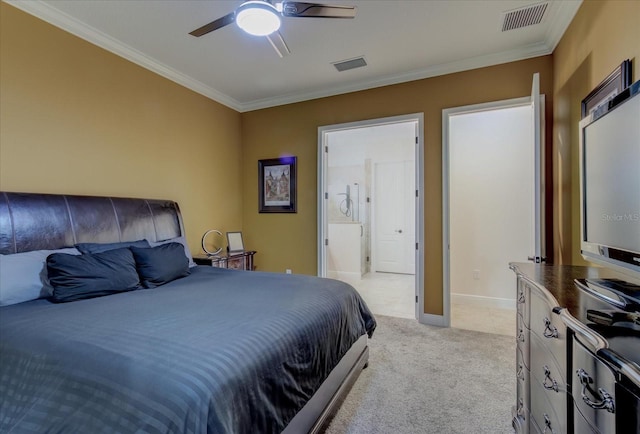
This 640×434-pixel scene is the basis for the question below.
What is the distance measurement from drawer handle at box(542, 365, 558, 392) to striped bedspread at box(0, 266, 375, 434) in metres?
1.02

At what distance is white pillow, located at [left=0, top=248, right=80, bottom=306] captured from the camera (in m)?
1.86

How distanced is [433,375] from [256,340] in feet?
5.81

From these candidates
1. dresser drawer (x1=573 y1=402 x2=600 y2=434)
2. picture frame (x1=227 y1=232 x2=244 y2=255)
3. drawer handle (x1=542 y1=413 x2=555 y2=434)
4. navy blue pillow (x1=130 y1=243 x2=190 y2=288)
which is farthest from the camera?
picture frame (x1=227 y1=232 x2=244 y2=255)

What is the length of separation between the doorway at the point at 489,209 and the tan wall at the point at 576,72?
116cm

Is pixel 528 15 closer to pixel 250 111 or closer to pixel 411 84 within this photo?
pixel 411 84

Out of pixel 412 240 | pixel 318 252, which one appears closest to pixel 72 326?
pixel 318 252

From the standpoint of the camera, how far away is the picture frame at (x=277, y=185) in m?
4.35

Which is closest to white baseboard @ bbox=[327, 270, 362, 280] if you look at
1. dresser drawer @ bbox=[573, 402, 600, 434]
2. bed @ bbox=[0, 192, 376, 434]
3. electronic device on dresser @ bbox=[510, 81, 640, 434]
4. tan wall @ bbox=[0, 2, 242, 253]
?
tan wall @ bbox=[0, 2, 242, 253]

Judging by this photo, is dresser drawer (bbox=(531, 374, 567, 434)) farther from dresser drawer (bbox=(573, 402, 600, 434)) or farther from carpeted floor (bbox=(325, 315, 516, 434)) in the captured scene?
carpeted floor (bbox=(325, 315, 516, 434))

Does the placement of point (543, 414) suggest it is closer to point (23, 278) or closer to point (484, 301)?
point (23, 278)

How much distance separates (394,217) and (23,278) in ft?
19.2

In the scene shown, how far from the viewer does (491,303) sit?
13.7ft

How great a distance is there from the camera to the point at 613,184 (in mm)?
1186

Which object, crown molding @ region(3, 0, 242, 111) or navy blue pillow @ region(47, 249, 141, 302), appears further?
crown molding @ region(3, 0, 242, 111)
